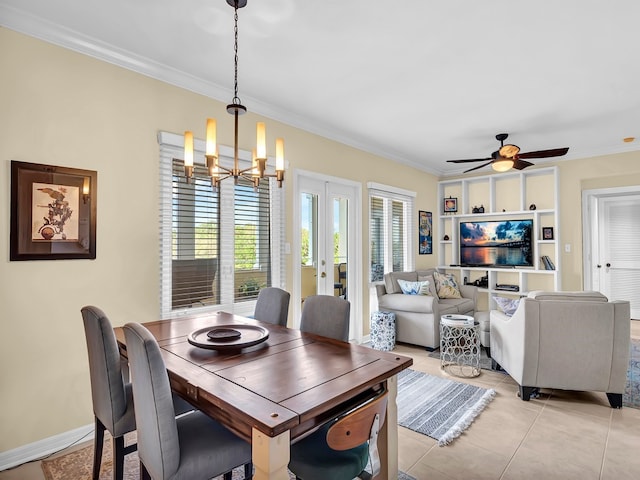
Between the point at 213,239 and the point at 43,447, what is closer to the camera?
the point at 43,447

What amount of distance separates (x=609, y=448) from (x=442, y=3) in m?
2.94

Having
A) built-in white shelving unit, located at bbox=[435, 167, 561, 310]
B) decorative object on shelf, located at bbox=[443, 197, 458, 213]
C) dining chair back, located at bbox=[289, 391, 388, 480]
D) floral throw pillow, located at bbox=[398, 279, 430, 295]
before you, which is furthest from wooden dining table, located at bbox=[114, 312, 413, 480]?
decorative object on shelf, located at bbox=[443, 197, 458, 213]

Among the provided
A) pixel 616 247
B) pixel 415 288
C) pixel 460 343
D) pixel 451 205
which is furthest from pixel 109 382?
pixel 616 247

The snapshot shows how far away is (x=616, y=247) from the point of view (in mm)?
5941

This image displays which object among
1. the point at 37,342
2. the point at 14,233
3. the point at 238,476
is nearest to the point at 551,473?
the point at 238,476

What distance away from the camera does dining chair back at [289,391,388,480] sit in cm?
120

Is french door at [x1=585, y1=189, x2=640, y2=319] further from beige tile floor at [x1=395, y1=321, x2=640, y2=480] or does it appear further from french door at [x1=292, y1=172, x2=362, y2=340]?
french door at [x1=292, y1=172, x2=362, y2=340]

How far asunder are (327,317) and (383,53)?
6.30 feet

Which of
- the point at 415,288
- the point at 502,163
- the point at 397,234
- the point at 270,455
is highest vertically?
the point at 502,163

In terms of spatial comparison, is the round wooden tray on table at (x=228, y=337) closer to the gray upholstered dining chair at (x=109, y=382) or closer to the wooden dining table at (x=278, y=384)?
the wooden dining table at (x=278, y=384)

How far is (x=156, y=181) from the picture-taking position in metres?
2.82

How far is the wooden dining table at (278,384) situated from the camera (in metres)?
1.18

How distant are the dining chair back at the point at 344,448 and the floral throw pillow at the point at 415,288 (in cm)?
346

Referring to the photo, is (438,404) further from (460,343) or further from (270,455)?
(270,455)
